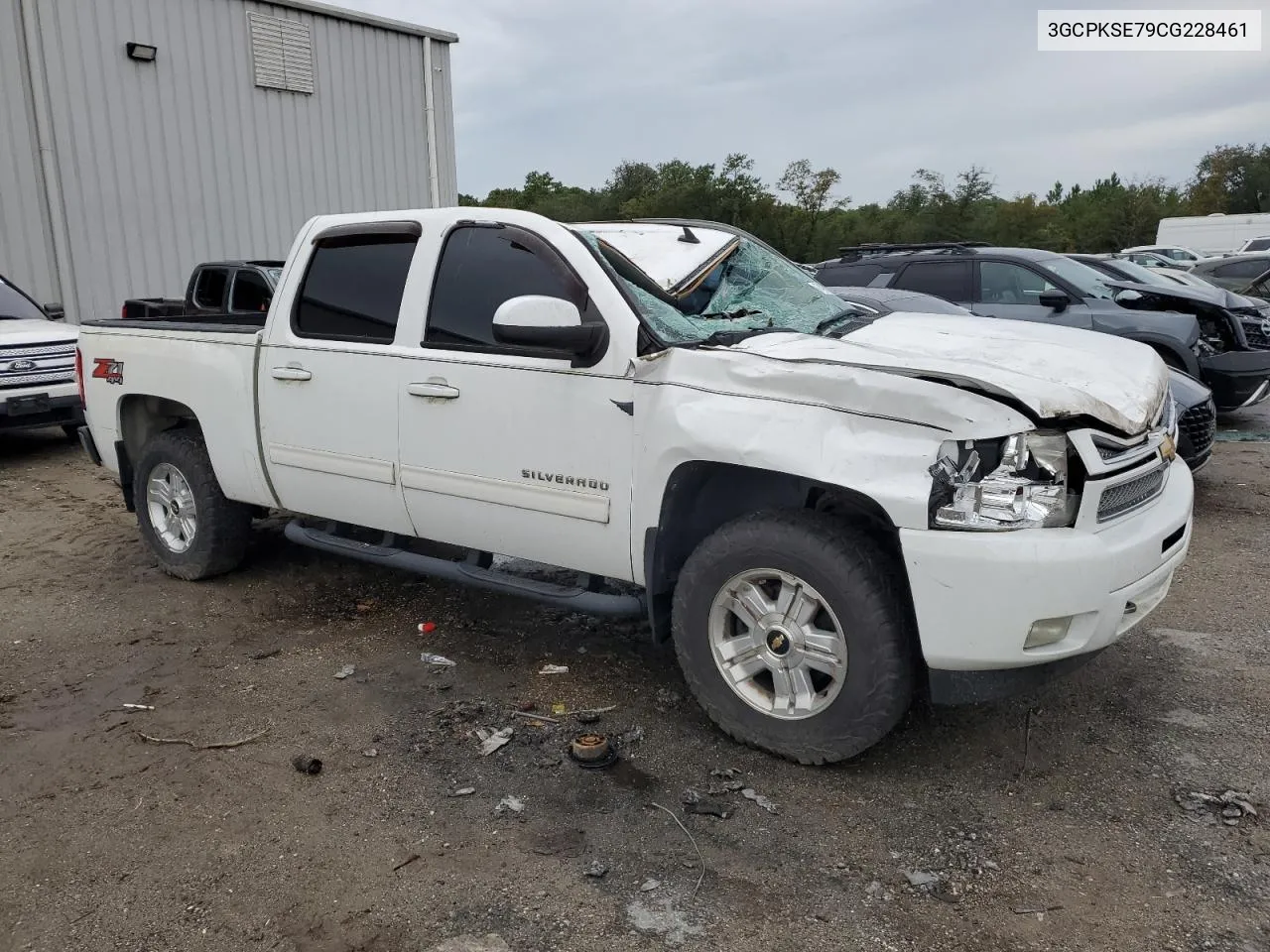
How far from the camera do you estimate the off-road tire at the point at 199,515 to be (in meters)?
5.29

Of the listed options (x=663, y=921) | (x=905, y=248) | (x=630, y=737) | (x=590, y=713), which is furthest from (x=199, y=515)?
(x=905, y=248)

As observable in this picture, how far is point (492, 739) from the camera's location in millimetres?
3652

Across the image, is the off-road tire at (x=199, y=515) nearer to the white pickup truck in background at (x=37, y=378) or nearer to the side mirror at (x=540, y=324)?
the side mirror at (x=540, y=324)

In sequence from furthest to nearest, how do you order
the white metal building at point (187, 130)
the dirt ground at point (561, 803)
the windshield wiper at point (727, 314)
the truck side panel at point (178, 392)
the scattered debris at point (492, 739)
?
the white metal building at point (187, 130), the truck side panel at point (178, 392), the windshield wiper at point (727, 314), the scattered debris at point (492, 739), the dirt ground at point (561, 803)

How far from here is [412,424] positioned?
4.17 m

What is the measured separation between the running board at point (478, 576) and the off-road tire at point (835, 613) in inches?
13.5

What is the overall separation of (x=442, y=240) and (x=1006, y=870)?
3.12m

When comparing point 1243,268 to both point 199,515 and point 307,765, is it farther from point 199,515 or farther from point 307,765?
point 307,765

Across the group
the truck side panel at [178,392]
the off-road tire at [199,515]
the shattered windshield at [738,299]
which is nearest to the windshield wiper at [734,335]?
the shattered windshield at [738,299]

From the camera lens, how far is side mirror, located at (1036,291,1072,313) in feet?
29.3

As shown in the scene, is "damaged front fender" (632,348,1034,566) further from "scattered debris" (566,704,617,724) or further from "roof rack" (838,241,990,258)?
"roof rack" (838,241,990,258)

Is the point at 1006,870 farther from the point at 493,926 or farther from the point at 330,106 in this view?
the point at 330,106

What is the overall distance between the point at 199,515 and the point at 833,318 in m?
3.44

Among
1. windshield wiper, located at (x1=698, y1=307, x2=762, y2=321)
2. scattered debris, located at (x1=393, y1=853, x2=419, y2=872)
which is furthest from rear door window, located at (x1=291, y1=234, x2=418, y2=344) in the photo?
scattered debris, located at (x1=393, y1=853, x2=419, y2=872)
